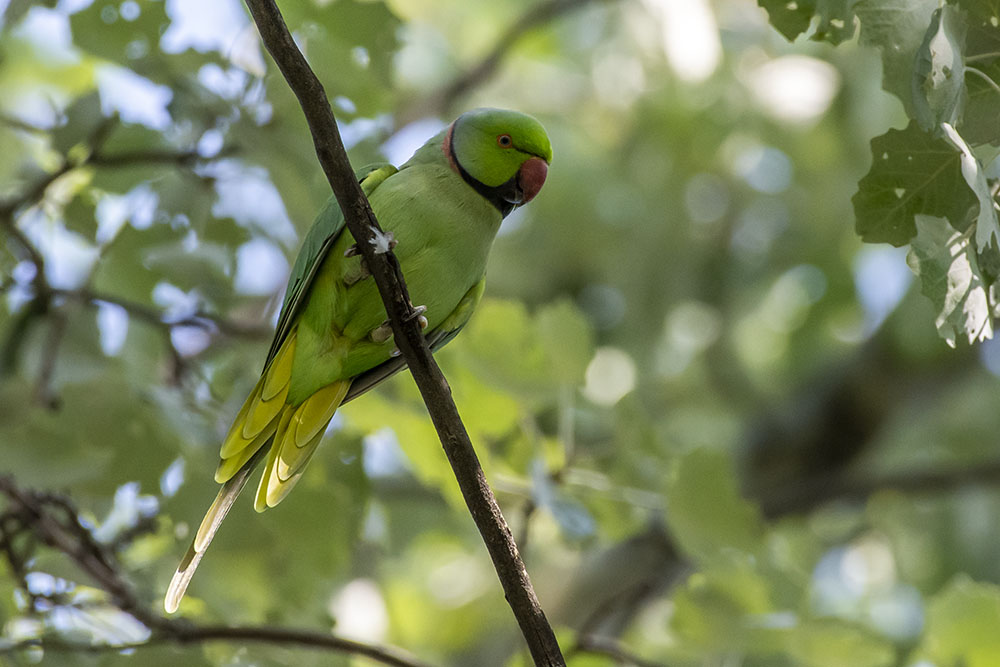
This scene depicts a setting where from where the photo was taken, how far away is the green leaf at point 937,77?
1122 mm

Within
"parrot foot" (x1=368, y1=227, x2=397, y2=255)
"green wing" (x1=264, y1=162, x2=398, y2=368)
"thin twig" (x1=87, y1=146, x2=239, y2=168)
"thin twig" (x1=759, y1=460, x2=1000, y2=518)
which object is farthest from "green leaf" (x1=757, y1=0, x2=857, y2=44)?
"thin twig" (x1=759, y1=460, x2=1000, y2=518)

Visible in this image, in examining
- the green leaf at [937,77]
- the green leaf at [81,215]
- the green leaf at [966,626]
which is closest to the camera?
the green leaf at [937,77]

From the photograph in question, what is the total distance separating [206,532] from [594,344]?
5.42 ft

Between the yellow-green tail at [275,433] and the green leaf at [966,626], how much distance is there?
4.97 feet

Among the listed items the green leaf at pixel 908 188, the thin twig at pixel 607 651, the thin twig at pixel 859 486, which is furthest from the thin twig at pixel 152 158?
the thin twig at pixel 859 486

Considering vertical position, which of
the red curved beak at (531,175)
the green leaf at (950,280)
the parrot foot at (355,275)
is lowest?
the green leaf at (950,280)

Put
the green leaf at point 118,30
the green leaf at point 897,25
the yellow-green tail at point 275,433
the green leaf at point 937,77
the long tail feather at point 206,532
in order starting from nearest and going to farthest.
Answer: the green leaf at point 937,77, the green leaf at point 897,25, the long tail feather at point 206,532, the yellow-green tail at point 275,433, the green leaf at point 118,30

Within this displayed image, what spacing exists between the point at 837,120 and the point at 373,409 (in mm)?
3681

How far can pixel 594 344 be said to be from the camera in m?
3.27

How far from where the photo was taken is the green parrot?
6.72 ft

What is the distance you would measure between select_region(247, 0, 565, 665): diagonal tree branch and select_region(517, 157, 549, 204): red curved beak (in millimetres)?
695

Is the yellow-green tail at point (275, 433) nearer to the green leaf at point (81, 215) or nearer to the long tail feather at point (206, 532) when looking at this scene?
the long tail feather at point (206, 532)

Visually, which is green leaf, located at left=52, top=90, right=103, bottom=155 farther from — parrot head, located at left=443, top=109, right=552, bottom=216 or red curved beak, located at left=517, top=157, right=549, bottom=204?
red curved beak, located at left=517, top=157, right=549, bottom=204

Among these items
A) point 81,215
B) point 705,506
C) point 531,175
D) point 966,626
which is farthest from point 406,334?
point 966,626
